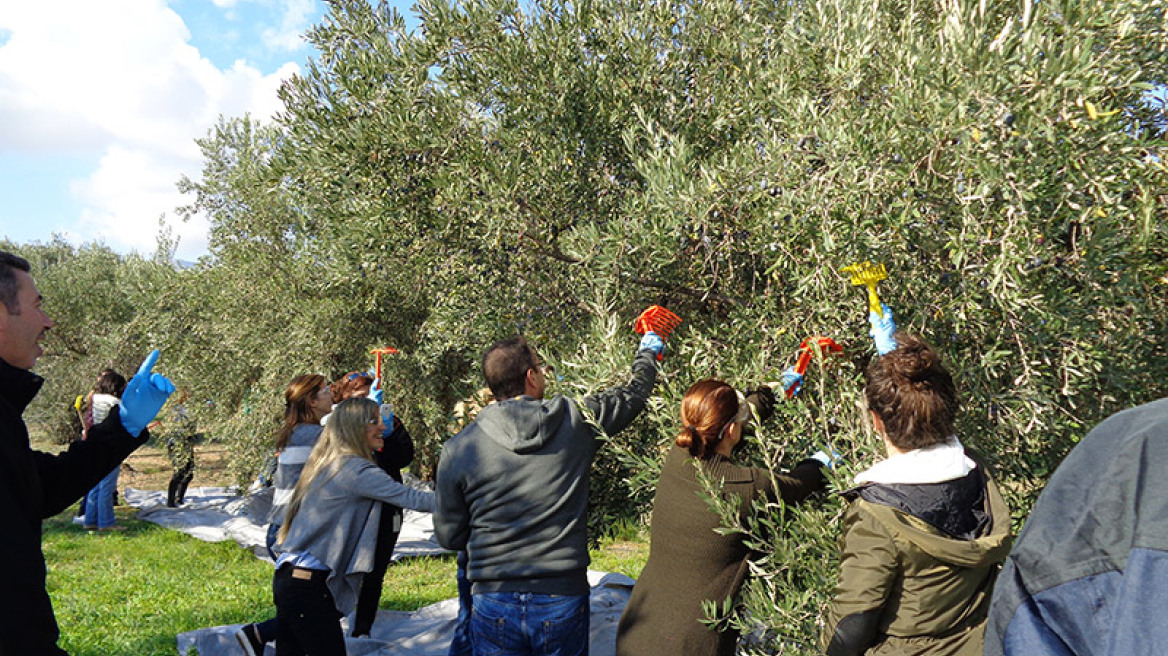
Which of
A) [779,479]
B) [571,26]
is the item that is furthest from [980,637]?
[571,26]

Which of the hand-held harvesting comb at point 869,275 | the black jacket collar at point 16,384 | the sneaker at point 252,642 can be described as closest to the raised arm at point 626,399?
the hand-held harvesting comb at point 869,275

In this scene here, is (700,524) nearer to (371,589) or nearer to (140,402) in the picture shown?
(140,402)

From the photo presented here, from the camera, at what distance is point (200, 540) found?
12594 millimetres

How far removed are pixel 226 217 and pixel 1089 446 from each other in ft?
51.9

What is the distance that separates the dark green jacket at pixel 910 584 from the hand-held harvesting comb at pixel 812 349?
3.34 feet

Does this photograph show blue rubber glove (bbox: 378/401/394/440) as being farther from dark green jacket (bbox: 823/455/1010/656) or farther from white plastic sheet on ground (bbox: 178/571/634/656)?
dark green jacket (bbox: 823/455/1010/656)

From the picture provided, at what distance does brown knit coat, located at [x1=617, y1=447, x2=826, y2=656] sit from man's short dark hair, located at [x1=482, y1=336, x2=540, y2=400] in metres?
0.94

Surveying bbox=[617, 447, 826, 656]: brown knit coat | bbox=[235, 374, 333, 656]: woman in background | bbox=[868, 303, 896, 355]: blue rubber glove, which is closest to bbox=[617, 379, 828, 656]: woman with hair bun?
bbox=[617, 447, 826, 656]: brown knit coat

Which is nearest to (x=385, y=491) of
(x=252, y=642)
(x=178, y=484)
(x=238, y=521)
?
(x=252, y=642)

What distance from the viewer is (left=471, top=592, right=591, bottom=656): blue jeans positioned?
3725 mm

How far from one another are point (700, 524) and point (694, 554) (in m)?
0.16

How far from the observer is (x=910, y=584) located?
2623mm

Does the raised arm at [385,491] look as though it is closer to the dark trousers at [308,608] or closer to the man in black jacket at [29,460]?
the dark trousers at [308,608]

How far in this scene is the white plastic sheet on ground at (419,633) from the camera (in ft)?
22.2
